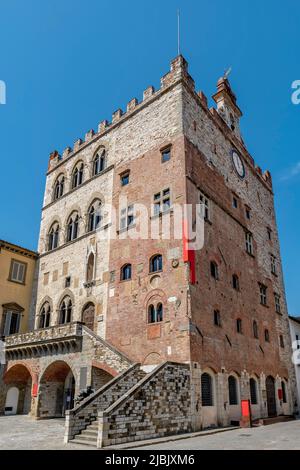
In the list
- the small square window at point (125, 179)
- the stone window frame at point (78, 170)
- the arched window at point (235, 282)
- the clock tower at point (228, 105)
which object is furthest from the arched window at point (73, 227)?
the clock tower at point (228, 105)

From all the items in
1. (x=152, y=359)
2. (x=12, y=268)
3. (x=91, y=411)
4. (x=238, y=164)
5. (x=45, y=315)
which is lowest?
(x=91, y=411)

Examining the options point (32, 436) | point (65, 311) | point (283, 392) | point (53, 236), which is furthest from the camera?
point (53, 236)

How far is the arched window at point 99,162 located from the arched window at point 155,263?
33.7ft

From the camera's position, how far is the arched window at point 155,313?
19.0 metres

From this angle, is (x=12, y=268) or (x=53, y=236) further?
(x=53, y=236)

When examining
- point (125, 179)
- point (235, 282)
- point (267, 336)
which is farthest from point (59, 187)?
point (267, 336)

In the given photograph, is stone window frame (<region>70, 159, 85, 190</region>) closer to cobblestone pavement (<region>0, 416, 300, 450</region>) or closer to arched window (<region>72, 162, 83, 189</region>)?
arched window (<region>72, 162, 83, 189</region>)

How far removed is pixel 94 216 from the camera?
26516 mm

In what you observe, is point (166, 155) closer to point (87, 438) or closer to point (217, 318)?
point (217, 318)

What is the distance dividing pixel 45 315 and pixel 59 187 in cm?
1107

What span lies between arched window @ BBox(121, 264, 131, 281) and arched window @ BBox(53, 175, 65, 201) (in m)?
12.1

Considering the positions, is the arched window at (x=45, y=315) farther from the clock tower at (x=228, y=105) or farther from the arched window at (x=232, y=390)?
the clock tower at (x=228, y=105)

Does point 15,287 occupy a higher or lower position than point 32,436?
higher

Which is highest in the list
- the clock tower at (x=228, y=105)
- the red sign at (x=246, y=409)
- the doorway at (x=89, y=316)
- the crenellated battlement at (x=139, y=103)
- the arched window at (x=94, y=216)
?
the clock tower at (x=228, y=105)
